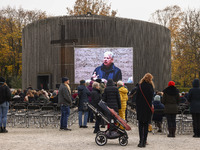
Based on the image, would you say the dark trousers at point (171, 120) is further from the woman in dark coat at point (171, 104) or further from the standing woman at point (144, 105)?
the standing woman at point (144, 105)

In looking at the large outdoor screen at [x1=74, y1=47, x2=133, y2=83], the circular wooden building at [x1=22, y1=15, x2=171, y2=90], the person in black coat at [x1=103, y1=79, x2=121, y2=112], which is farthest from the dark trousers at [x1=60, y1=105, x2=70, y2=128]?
the circular wooden building at [x1=22, y1=15, x2=171, y2=90]

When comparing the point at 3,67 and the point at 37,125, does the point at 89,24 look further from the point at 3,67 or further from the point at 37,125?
the point at 3,67

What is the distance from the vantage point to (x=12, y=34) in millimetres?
44656

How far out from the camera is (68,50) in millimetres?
28391

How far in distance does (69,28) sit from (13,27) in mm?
18884

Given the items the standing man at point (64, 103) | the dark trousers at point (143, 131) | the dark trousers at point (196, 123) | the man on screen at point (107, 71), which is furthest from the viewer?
the man on screen at point (107, 71)

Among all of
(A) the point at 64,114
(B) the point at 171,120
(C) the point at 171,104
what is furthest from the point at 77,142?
(C) the point at 171,104

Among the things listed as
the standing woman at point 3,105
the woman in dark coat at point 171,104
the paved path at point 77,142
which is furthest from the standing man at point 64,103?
the woman in dark coat at point 171,104

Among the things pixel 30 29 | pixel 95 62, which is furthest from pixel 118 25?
pixel 30 29

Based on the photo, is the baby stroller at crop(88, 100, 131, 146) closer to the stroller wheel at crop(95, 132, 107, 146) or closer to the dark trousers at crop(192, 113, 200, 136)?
the stroller wheel at crop(95, 132, 107, 146)

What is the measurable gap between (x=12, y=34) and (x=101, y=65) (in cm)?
2078

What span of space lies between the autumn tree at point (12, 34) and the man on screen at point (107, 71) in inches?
769

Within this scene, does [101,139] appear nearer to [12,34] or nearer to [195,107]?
[195,107]

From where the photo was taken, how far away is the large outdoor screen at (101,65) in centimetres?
2758
